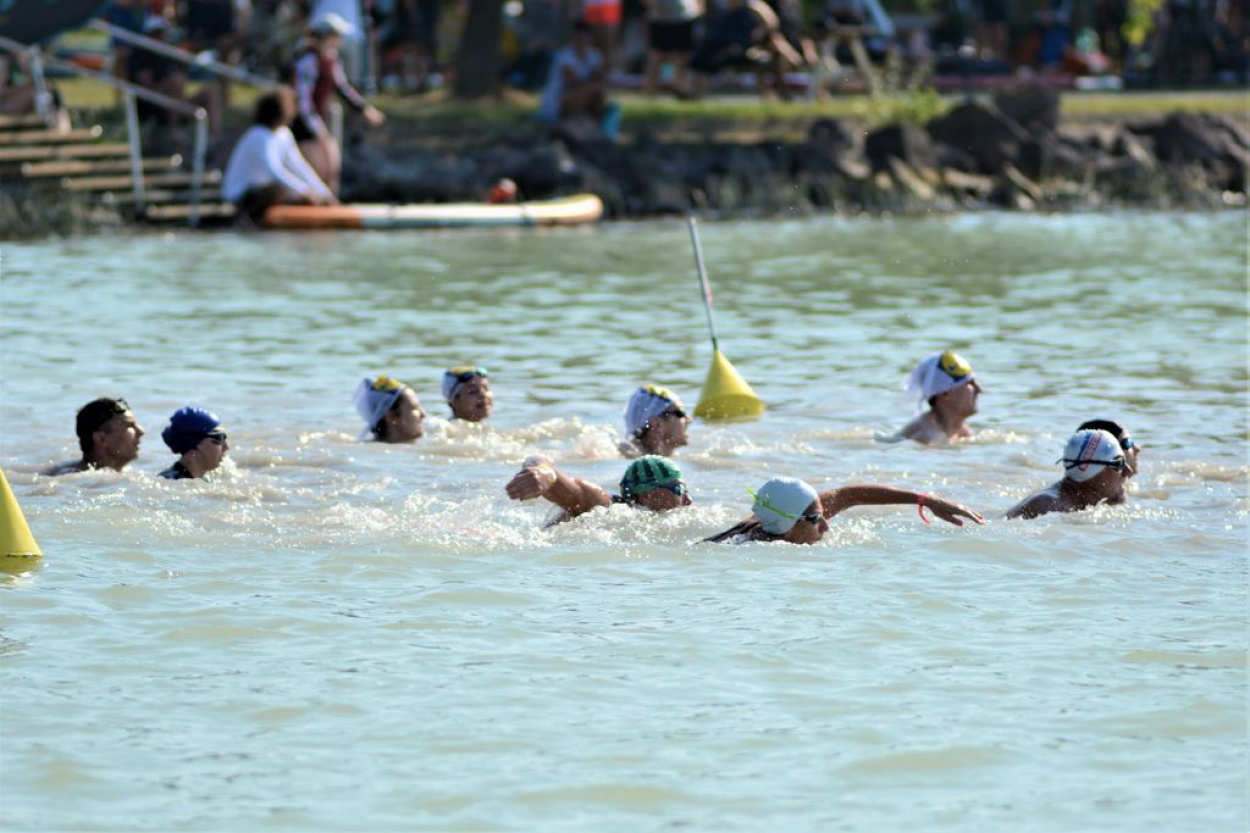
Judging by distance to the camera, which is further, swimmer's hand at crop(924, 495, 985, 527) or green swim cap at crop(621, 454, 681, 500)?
green swim cap at crop(621, 454, 681, 500)

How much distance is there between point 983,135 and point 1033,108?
1.40m

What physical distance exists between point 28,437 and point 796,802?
8.83 m

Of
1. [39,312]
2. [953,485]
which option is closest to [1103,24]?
[39,312]

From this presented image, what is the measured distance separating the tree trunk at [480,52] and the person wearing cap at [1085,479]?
23785 mm

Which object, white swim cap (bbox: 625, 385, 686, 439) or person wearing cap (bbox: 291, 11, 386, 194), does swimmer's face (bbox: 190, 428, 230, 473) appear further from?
person wearing cap (bbox: 291, 11, 386, 194)

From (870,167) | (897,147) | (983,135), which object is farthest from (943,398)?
(983,135)

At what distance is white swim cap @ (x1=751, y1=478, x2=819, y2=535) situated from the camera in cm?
1135

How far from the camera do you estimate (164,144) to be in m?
30.6

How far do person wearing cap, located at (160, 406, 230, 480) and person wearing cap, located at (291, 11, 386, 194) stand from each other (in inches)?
581

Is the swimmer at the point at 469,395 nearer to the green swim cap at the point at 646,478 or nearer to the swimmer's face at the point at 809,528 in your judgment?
the green swim cap at the point at 646,478

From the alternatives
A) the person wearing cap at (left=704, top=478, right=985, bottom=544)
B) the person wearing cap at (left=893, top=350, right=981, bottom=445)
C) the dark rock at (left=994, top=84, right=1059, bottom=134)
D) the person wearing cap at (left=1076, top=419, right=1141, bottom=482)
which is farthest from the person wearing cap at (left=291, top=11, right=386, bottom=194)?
the person wearing cap at (left=704, top=478, right=985, bottom=544)

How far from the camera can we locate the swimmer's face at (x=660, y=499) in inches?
464

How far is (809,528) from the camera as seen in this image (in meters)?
11.5

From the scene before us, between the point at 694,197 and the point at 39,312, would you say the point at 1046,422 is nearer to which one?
the point at 39,312
